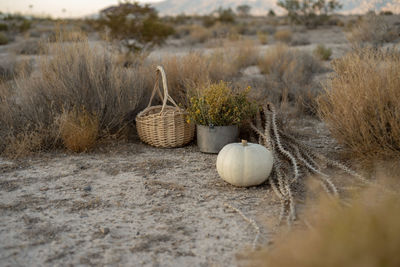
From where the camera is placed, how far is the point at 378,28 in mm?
10852

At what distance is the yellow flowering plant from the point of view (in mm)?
5258

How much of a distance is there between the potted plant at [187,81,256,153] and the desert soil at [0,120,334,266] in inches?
7.9

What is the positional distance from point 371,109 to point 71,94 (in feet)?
12.0

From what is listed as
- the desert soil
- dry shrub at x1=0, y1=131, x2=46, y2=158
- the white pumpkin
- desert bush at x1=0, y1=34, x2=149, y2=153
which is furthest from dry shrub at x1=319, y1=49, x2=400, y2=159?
dry shrub at x1=0, y1=131, x2=46, y2=158

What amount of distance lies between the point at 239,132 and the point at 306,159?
1.26m

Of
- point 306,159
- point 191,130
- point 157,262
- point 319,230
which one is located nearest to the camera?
point 319,230

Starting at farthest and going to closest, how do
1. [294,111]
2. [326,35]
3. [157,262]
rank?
[326,35] < [294,111] < [157,262]

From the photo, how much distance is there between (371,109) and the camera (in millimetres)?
4430

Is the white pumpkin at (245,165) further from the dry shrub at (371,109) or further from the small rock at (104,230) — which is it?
the small rock at (104,230)

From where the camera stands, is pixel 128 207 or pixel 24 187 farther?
pixel 24 187

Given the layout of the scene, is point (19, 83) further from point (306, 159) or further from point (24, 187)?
point (306, 159)

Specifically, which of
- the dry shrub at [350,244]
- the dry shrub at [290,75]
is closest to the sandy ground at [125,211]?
the dry shrub at [350,244]

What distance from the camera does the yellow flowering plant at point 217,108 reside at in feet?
17.3

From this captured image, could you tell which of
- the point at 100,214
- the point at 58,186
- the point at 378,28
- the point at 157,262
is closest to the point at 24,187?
the point at 58,186
